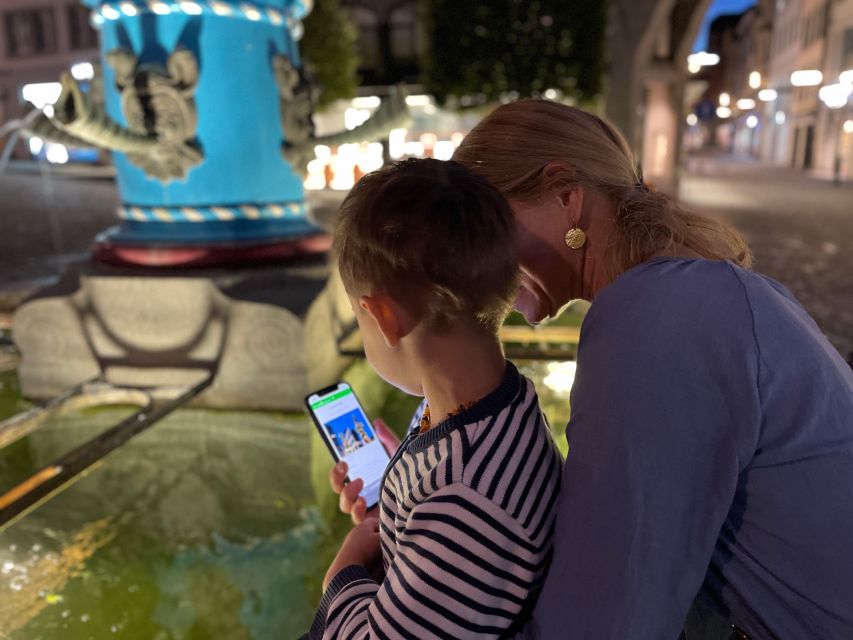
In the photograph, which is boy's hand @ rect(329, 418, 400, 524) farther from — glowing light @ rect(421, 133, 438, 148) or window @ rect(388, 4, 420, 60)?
window @ rect(388, 4, 420, 60)

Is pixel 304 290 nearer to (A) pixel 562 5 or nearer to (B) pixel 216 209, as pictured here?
(B) pixel 216 209

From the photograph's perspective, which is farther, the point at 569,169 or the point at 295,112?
the point at 295,112

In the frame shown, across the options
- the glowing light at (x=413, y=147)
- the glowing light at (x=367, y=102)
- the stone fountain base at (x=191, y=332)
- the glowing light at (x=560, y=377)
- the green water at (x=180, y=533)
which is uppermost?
the glowing light at (x=367, y=102)

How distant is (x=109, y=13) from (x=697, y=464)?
405cm

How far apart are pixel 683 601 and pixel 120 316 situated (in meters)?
3.51

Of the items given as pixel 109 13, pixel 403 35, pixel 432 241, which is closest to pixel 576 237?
pixel 432 241

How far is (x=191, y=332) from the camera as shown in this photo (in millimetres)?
3787

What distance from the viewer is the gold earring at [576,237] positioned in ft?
4.31

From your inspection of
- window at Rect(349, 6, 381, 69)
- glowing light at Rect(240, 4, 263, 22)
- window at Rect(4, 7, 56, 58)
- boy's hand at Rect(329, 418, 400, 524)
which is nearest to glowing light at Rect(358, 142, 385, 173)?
window at Rect(349, 6, 381, 69)

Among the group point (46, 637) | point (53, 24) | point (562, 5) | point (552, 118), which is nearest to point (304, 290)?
→ point (46, 637)

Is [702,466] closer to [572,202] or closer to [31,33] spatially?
[572,202]

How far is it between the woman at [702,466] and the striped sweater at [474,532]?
51mm

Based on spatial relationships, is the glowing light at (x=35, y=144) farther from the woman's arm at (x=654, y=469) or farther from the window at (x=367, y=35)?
the window at (x=367, y=35)

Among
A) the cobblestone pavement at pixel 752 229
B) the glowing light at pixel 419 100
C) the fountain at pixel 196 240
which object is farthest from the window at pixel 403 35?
the fountain at pixel 196 240
